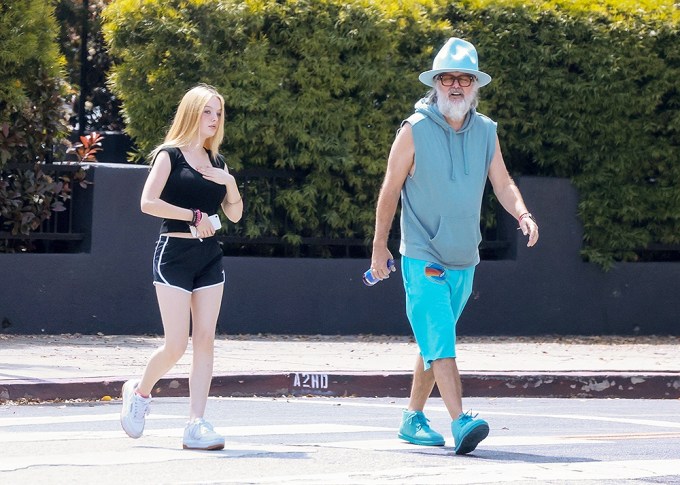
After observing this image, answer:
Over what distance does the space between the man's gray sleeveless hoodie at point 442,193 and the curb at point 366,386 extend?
3.08 metres

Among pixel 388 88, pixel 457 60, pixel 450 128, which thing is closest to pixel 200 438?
pixel 450 128

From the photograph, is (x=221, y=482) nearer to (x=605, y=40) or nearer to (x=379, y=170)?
(x=379, y=170)

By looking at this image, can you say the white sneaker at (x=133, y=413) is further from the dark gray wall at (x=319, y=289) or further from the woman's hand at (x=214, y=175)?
the dark gray wall at (x=319, y=289)

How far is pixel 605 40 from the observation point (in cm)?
1316

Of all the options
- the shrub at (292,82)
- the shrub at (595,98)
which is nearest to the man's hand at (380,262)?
the shrub at (292,82)

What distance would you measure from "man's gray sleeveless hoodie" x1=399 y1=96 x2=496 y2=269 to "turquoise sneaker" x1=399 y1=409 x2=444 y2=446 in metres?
0.80

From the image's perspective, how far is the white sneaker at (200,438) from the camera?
20.6 ft

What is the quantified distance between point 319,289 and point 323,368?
292 cm

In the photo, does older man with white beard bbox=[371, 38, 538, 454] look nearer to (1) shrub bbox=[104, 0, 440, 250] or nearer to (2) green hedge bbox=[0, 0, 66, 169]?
(1) shrub bbox=[104, 0, 440, 250]

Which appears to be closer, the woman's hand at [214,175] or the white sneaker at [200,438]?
the white sneaker at [200,438]

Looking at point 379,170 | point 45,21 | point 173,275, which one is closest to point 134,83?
point 45,21

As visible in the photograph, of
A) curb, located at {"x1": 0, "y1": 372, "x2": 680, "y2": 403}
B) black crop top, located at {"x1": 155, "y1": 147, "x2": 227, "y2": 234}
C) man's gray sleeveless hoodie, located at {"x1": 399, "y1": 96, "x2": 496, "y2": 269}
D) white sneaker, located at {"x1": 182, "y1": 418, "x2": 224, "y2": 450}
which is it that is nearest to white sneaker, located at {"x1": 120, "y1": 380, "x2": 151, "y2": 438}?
white sneaker, located at {"x1": 182, "y1": 418, "x2": 224, "y2": 450}

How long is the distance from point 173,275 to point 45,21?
6.08 metres

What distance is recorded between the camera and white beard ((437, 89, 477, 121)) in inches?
255
